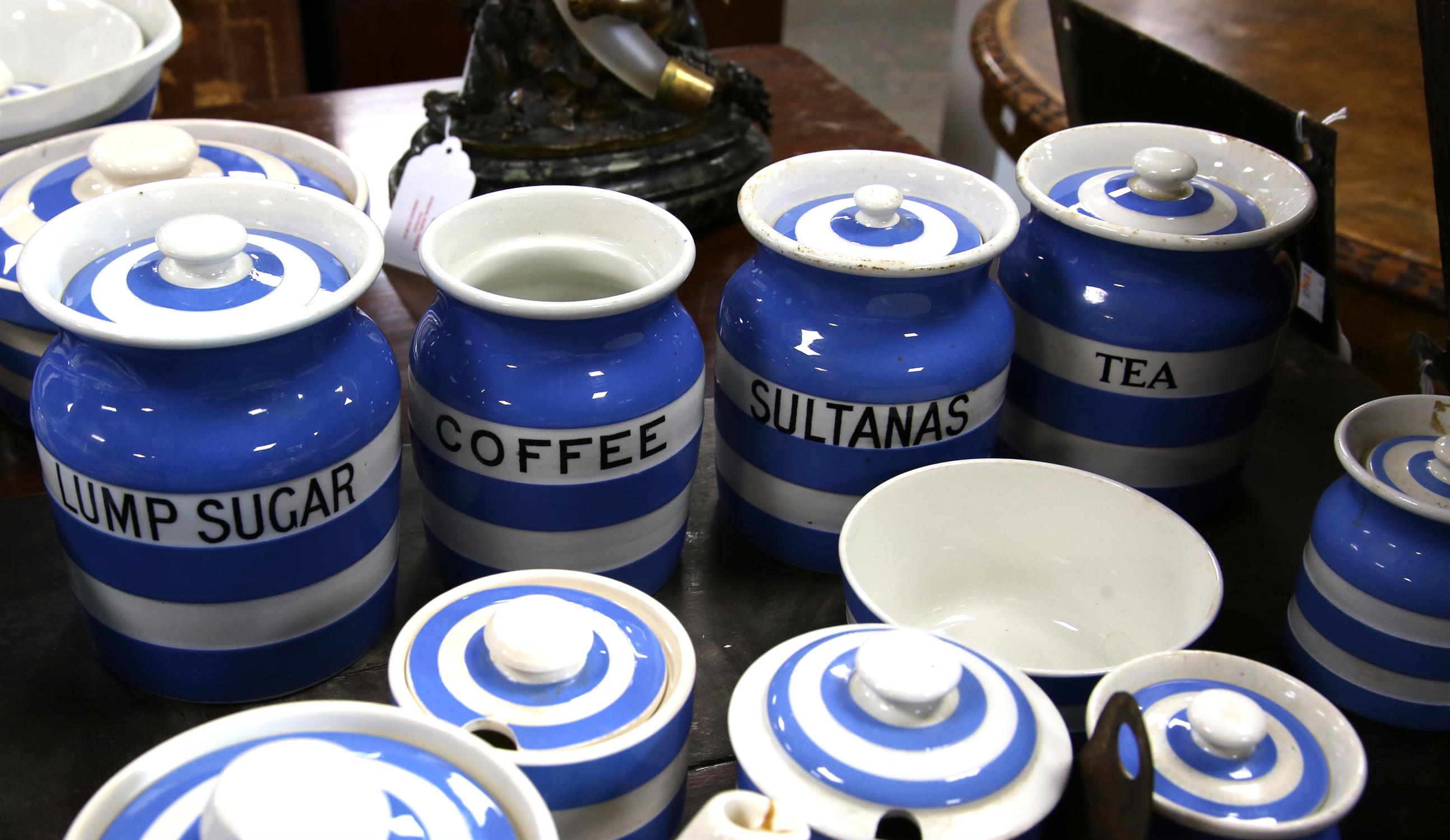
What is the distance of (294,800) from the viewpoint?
1.54ft

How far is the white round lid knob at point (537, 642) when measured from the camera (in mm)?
610

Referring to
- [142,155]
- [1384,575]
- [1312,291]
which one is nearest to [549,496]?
[142,155]

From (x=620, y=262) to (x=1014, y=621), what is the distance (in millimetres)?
378

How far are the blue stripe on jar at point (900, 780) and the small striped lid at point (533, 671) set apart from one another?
0.23 feet

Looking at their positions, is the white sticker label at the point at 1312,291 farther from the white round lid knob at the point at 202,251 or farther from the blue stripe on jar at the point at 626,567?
the white round lid knob at the point at 202,251

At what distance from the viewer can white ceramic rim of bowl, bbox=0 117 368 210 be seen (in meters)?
0.98

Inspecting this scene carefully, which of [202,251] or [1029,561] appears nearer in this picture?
[202,251]

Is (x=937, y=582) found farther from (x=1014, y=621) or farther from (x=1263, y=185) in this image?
(x=1263, y=185)

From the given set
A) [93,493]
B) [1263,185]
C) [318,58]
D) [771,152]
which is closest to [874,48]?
[318,58]

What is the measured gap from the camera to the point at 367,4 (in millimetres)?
2543

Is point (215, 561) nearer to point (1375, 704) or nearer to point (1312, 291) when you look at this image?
point (1375, 704)

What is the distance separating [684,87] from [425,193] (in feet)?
0.89

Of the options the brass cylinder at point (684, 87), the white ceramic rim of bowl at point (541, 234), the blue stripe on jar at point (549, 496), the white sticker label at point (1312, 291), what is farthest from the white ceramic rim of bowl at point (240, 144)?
the white sticker label at point (1312, 291)

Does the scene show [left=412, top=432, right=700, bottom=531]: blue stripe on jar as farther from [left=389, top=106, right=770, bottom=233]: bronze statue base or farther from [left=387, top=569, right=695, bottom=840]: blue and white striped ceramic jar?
[left=389, top=106, right=770, bottom=233]: bronze statue base
